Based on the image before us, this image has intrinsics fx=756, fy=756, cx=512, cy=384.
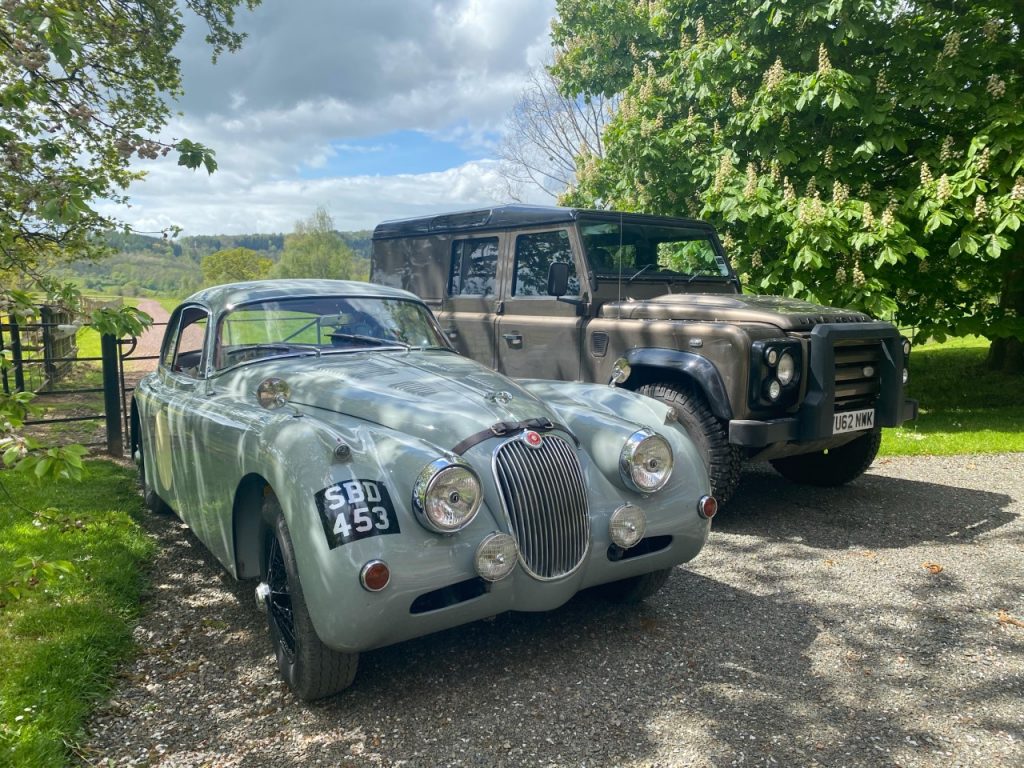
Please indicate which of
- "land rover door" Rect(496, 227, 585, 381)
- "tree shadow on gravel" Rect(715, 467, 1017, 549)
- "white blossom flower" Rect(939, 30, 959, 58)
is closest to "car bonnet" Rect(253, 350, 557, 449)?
"land rover door" Rect(496, 227, 585, 381)

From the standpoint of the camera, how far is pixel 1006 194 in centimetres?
766

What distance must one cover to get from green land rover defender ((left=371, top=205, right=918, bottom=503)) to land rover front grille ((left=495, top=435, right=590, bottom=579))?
1578 mm

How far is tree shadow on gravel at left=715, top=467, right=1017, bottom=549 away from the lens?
17.1 ft

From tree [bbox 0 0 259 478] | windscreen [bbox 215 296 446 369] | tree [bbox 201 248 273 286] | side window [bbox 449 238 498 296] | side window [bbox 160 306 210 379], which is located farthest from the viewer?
tree [bbox 201 248 273 286]

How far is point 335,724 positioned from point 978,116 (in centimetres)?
939

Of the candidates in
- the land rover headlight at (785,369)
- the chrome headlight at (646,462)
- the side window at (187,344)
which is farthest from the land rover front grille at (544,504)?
the land rover headlight at (785,369)

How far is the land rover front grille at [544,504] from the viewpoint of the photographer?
3.12 m

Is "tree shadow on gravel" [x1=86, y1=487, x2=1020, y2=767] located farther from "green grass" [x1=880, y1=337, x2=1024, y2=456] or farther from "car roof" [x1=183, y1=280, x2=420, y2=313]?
"green grass" [x1=880, y1=337, x2=1024, y2=456]

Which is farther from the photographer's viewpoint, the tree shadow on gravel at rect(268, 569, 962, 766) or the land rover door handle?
the land rover door handle

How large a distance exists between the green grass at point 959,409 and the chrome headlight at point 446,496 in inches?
249

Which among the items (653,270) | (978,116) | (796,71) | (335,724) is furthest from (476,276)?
(978,116)

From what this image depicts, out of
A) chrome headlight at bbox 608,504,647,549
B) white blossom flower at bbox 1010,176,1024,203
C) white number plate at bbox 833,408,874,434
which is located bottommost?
chrome headlight at bbox 608,504,647,549

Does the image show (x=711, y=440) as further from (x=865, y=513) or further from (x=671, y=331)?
(x=865, y=513)

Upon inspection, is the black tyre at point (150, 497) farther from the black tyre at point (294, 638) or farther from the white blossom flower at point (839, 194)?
the white blossom flower at point (839, 194)
